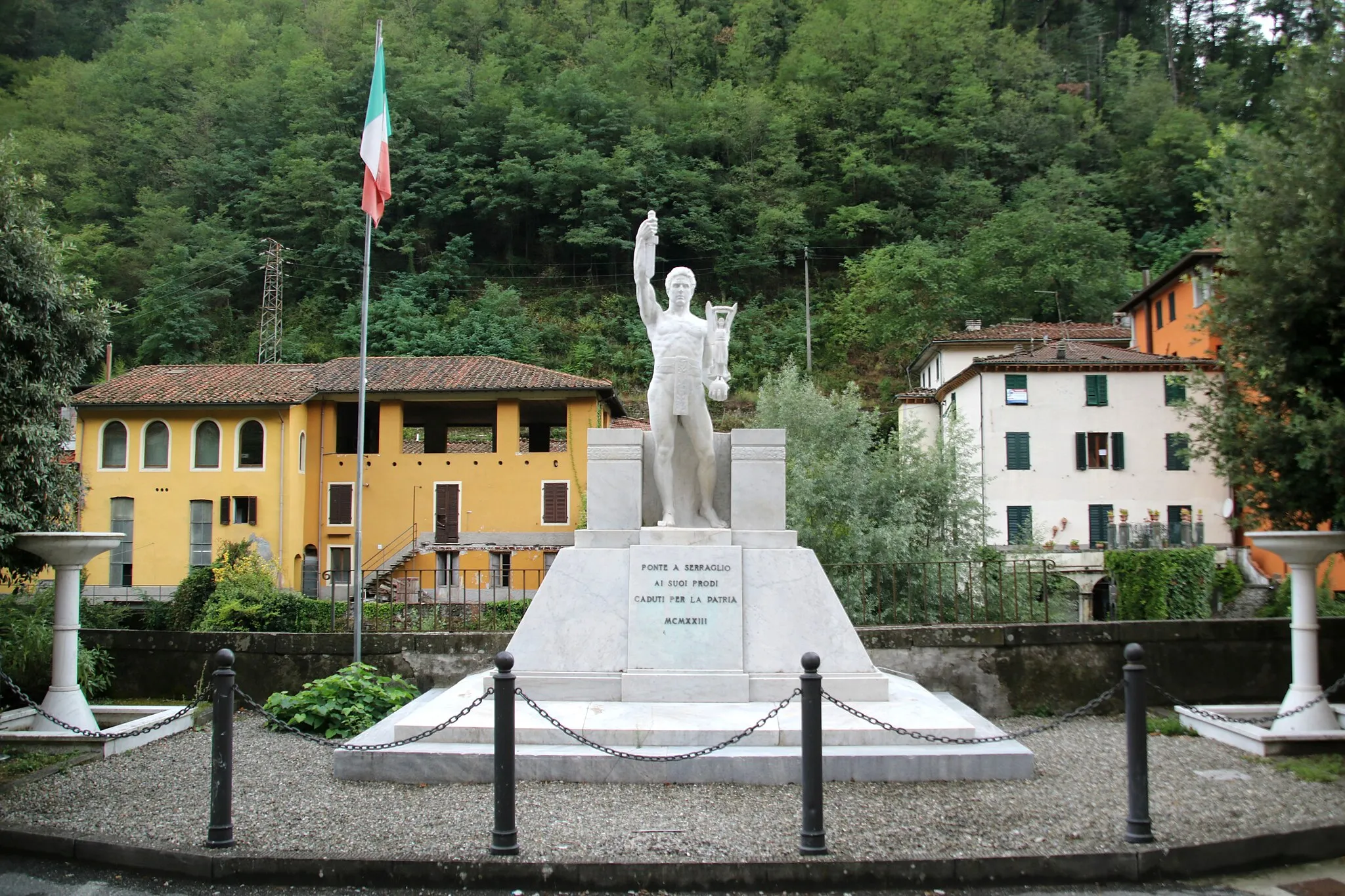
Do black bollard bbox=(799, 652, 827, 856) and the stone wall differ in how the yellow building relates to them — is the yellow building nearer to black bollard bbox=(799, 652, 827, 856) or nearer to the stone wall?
the stone wall

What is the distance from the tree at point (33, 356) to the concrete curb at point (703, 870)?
13.1 ft

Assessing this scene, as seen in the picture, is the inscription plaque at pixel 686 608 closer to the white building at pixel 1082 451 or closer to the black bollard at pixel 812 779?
the black bollard at pixel 812 779

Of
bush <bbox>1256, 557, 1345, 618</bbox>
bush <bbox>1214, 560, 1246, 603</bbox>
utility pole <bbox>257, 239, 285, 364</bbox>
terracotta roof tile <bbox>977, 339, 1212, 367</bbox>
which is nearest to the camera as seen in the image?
bush <bbox>1256, 557, 1345, 618</bbox>

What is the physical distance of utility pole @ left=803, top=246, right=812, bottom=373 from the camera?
49.0 metres

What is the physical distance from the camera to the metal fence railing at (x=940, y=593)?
36.8 feet

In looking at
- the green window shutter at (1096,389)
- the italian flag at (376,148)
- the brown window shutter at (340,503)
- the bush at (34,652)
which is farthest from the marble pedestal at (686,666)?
the brown window shutter at (340,503)

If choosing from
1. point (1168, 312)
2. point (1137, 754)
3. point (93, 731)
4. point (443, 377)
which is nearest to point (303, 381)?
point (443, 377)

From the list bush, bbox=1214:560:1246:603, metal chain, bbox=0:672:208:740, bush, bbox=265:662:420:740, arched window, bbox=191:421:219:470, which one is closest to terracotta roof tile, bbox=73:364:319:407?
arched window, bbox=191:421:219:470

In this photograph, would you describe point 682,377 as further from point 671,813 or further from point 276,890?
point 276,890

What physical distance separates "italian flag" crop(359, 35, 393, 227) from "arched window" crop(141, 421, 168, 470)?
2369 centimetres

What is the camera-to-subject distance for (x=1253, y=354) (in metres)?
8.48

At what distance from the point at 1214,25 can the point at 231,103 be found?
206 ft

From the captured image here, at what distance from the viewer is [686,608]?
8.52 m

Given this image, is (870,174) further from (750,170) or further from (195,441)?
(195,441)
